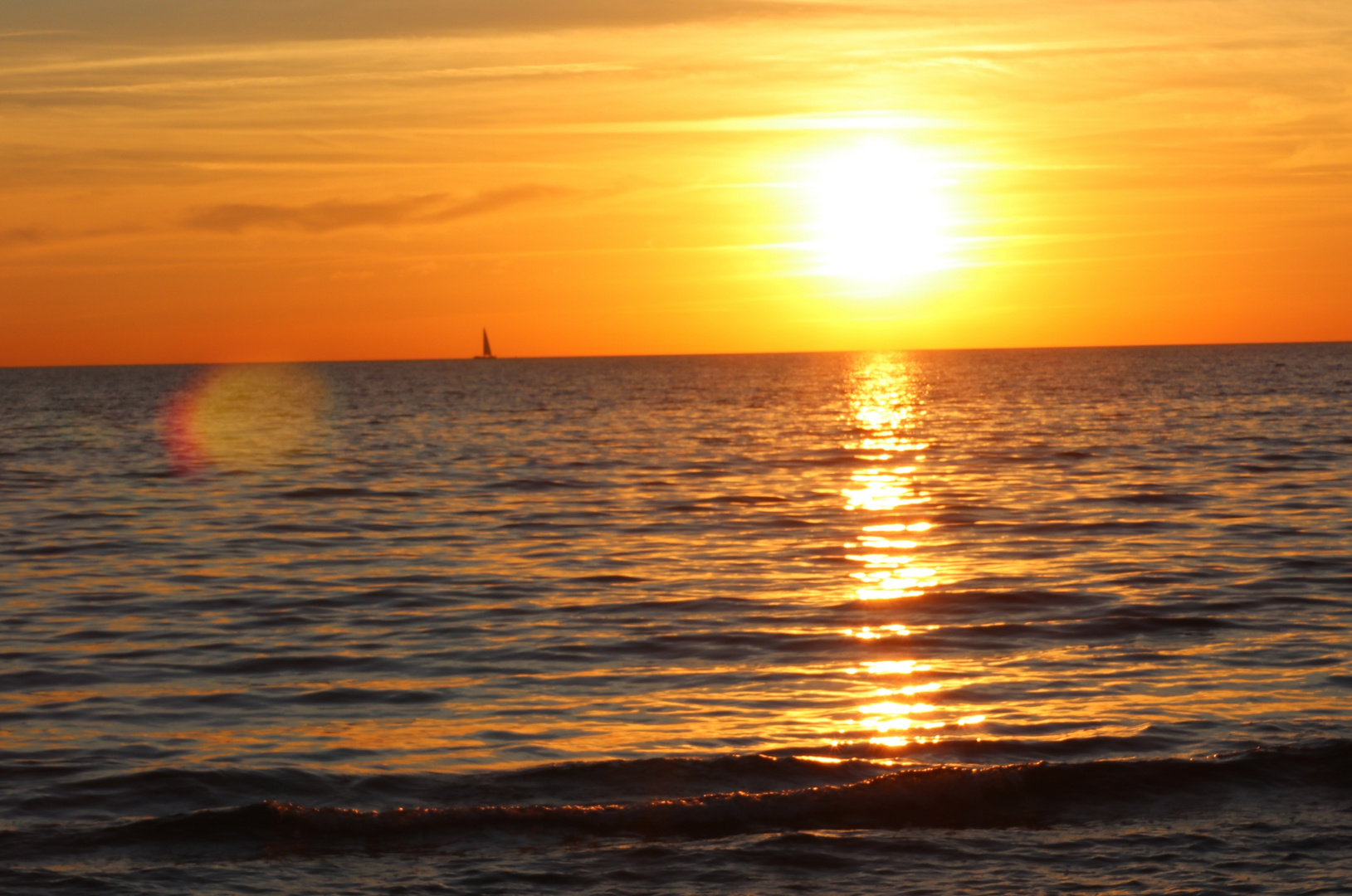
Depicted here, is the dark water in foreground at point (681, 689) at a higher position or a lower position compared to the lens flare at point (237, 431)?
A: lower

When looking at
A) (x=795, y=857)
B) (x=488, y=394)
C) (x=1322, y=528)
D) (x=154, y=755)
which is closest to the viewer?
(x=795, y=857)

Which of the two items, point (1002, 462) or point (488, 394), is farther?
point (488, 394)

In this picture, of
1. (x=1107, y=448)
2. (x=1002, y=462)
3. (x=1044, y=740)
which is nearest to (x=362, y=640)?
(x=1044, y=740)

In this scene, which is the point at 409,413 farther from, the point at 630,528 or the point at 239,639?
the point at 239,639

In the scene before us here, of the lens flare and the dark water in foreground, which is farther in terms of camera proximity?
the lens flare

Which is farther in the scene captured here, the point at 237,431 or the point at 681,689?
the point at 237,431

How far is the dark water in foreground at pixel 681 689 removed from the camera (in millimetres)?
8609

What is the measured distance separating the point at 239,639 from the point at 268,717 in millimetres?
→ 3886

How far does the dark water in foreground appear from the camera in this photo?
28.2 ft

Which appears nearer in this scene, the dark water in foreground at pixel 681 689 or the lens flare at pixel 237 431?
the dark water in foreground at pixel 681 689

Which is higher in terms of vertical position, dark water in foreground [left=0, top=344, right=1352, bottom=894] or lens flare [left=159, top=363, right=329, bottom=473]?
lens flare [left=159, top=363, right=329, bottom=473]

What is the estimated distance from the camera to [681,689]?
13.3 metres

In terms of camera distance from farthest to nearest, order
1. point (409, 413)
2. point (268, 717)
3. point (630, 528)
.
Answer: point (409, 413), point (630, 528), point (268, 717)

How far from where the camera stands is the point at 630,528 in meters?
26.2
